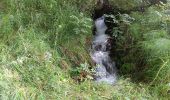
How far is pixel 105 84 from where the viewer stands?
183 inches

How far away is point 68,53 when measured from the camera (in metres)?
4.97

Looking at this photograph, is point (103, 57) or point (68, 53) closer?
point (68, 53)

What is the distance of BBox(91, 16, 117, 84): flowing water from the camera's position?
522 centimetres

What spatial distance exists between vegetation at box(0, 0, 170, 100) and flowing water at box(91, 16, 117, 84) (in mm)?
151

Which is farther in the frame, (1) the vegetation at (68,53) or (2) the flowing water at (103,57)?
(2) the flowing water at (103,57)

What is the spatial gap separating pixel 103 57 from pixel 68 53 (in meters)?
0.76

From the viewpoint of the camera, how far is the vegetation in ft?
13.3

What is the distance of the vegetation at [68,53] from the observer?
159 inches

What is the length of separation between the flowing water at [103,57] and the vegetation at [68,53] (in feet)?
0.50

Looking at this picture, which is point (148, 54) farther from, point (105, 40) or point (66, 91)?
point (66, 91)

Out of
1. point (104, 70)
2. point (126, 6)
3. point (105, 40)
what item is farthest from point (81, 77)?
point (126, 6)

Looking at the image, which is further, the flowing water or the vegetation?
the flowing water

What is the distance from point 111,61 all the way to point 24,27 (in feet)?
5.07

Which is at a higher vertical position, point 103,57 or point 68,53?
point 68,53
